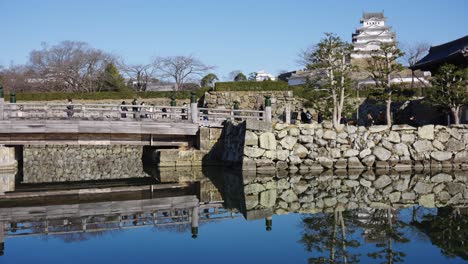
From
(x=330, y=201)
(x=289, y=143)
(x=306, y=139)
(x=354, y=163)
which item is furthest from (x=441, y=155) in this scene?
(x=330, y=201)

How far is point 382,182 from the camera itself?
1369 cm

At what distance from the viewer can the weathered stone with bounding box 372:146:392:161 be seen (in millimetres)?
16797

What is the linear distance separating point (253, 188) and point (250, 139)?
13.4 ft

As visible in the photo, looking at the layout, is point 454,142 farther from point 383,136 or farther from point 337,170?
point 337,170

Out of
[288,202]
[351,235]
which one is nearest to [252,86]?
[288,202]

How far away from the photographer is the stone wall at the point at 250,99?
33.8m

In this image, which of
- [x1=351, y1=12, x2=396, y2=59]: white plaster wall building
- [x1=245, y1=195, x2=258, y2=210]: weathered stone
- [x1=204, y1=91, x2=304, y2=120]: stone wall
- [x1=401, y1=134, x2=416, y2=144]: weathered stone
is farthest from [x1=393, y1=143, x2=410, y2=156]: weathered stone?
[x1=351, y1=12, x2=396, y2=59]: white plaster wall building

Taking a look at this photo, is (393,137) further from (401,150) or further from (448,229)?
(448,229)

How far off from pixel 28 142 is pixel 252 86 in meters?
18.8

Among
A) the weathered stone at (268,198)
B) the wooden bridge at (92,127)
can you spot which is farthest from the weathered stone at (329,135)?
the weathered stone at (268,198)

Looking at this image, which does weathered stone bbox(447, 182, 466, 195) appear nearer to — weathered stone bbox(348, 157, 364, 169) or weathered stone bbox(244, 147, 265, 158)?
weathered stone bbox(348, 157, 364, 169)

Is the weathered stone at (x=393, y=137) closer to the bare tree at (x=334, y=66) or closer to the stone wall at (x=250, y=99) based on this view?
the bare tree at (x=334, y=66)

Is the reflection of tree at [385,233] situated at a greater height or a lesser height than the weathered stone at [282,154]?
lesser

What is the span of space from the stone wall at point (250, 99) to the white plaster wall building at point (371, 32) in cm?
2669
